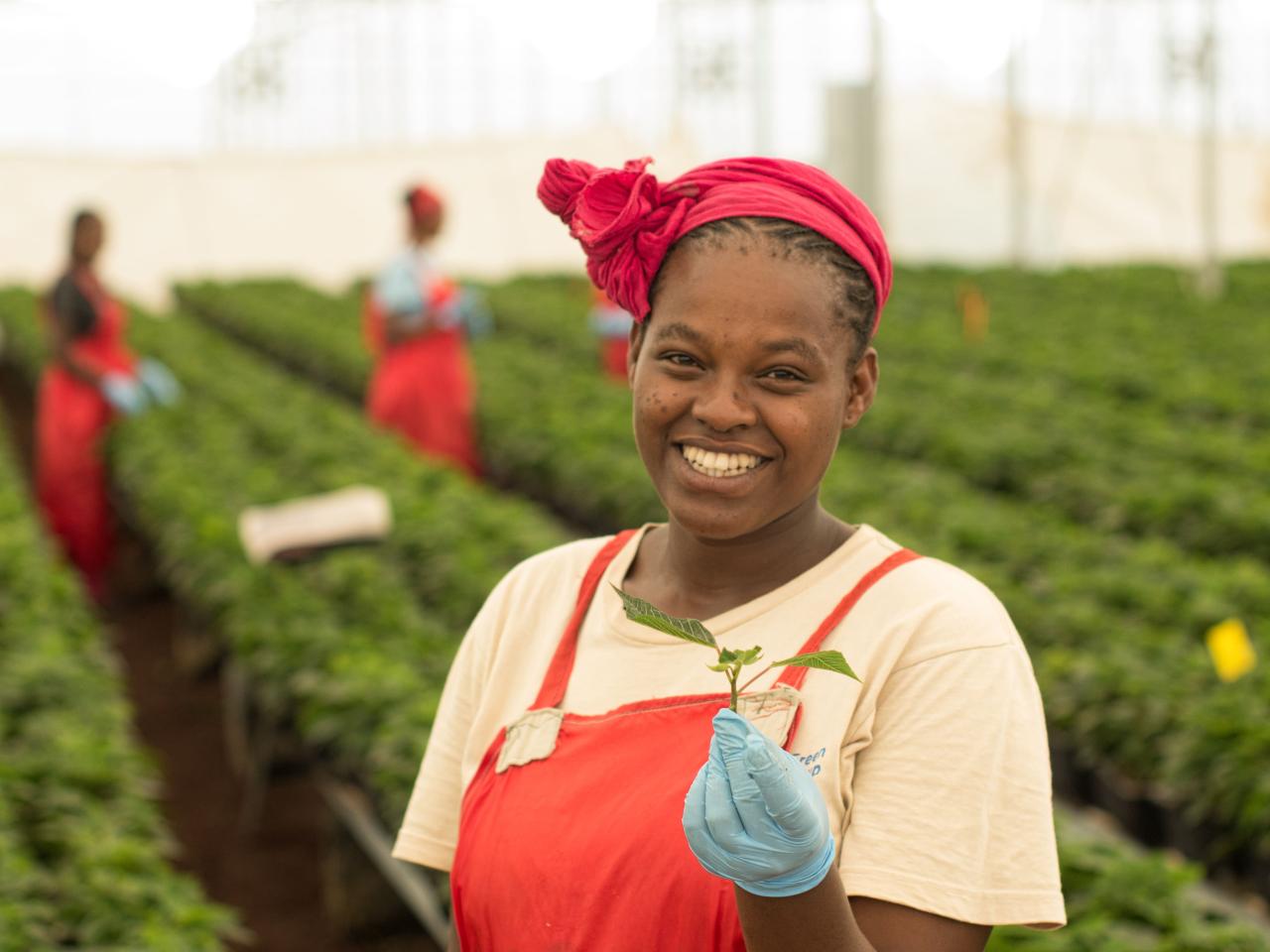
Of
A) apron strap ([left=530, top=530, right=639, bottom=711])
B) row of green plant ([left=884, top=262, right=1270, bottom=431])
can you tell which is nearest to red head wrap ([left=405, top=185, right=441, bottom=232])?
row of green plant ([left=884, top=262, right=1270, bottom=431])

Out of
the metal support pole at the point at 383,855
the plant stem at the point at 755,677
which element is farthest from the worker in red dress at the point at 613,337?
the plant stem at the point at 755,677

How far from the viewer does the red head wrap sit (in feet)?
23.8

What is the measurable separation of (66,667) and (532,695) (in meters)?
3.35

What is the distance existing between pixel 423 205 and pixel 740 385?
6080 millimetres

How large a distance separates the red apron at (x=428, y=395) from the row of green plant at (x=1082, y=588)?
46 centimetres

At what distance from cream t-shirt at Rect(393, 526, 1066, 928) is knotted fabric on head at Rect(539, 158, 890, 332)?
0.26m

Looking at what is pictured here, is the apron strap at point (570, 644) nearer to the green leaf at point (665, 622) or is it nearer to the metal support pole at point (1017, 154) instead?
the green leaf at point (665, 622)

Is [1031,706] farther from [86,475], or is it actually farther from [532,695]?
[86,475]

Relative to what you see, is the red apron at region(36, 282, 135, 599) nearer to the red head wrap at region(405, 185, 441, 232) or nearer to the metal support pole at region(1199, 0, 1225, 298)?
the red head wrap at region(405, 185, 441, 232)

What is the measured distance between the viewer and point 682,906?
1.29m

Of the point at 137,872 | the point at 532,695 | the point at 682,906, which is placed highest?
the point at 532,695

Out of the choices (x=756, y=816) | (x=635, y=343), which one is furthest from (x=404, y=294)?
(x=756, y=816)

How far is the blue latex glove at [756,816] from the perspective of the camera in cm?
112

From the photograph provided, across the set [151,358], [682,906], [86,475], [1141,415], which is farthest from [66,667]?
[151,358]
